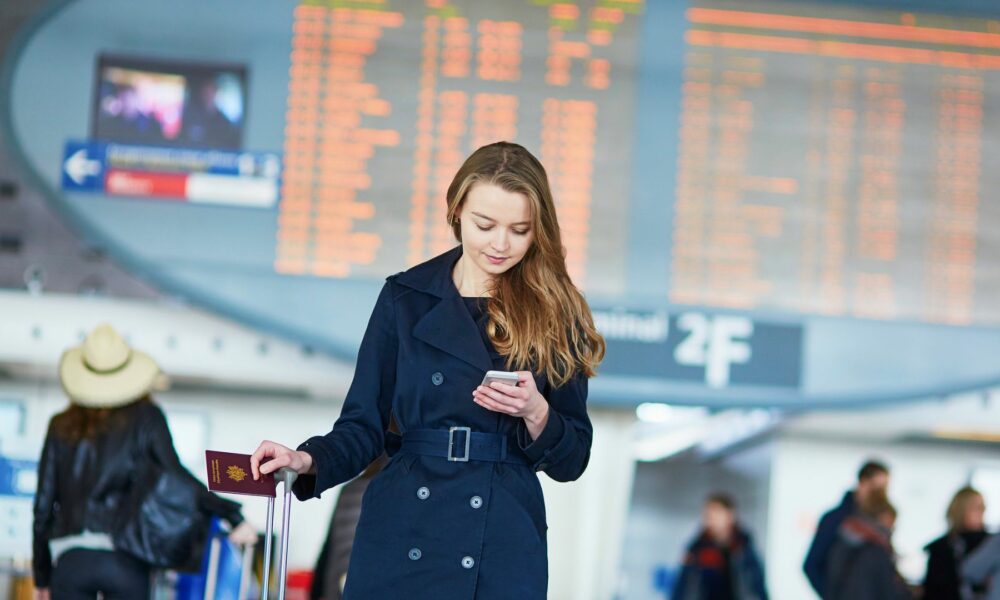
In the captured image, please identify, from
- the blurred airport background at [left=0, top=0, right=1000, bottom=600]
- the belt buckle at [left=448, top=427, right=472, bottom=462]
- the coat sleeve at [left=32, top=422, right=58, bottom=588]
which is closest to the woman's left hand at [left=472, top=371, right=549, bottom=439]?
the belt buckle at [left=448, top=427, right=472, bottom=462]

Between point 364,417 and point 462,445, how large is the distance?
20 cm

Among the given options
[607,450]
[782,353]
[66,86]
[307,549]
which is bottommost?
[307,549]

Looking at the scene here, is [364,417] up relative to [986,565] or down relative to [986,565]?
up

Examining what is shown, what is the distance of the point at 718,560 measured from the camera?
8.78 meters

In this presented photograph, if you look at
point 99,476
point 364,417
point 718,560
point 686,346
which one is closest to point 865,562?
point 686,346

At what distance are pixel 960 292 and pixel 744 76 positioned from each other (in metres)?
1.51

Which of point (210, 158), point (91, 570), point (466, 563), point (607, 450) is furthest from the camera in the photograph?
point (607, 450)

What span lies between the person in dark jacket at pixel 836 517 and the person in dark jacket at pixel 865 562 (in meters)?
0.08

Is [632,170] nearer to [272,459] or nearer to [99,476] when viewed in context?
[99,476]

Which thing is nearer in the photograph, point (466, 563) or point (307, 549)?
point (466, 563)

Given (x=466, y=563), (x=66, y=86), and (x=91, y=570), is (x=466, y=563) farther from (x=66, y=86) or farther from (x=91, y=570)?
(x=66, y=86)

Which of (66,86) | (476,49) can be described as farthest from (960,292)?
(66,86)

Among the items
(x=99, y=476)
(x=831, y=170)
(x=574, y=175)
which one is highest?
(x=831, y=170)

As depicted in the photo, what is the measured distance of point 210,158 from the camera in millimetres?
6816
